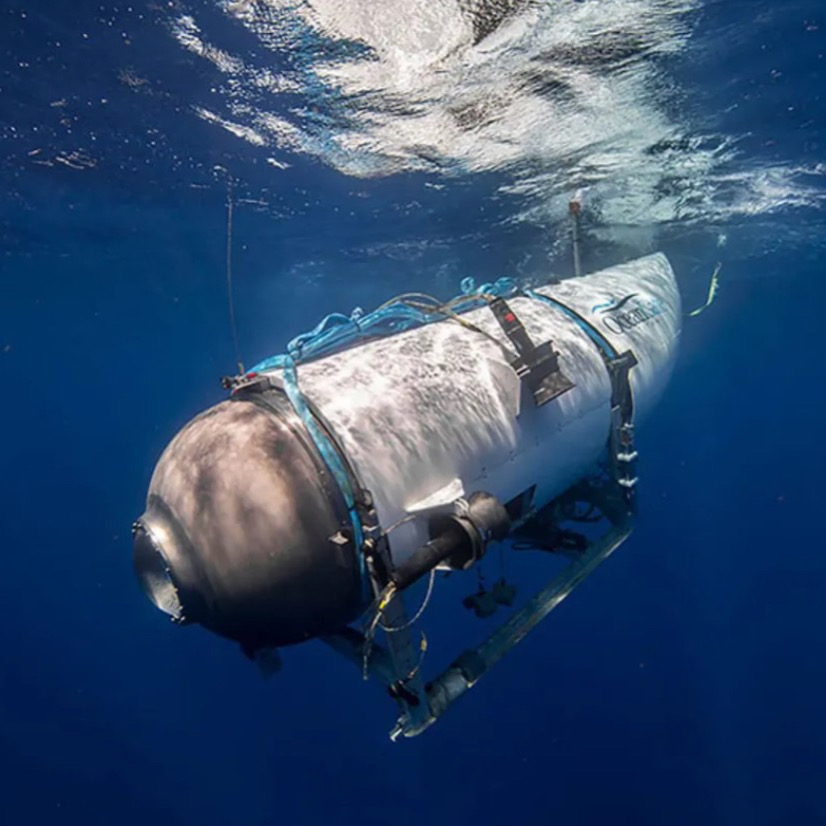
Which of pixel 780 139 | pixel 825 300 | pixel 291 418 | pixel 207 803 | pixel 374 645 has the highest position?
pixel 780 139

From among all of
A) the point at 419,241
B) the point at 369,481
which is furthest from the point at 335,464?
the point at 419,241

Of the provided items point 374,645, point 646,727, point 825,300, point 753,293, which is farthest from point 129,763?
point 825,300

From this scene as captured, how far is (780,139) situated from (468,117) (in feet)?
18.4

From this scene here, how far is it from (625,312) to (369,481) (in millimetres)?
3791

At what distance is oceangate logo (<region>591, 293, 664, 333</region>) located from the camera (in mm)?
5266

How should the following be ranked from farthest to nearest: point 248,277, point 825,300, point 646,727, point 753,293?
point 825,300, point 753,293, point 248,277, point 646,727

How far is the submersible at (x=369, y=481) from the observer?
111 inches

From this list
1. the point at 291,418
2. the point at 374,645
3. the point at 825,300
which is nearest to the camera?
the point at 291,418

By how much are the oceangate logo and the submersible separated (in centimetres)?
102

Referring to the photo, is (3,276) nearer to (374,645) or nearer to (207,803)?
(207,803)

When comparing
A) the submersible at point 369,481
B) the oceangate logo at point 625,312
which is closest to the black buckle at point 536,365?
the submersible at point 369,481


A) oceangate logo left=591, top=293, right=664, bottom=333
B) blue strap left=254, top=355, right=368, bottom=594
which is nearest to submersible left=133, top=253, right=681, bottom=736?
blue strap left=254, top=355, right=368, bottom=594

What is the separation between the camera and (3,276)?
64.3ft

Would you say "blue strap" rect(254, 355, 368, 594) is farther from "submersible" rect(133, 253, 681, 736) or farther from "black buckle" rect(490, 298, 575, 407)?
"black buckle" rect(490, 298, 575, 407)
